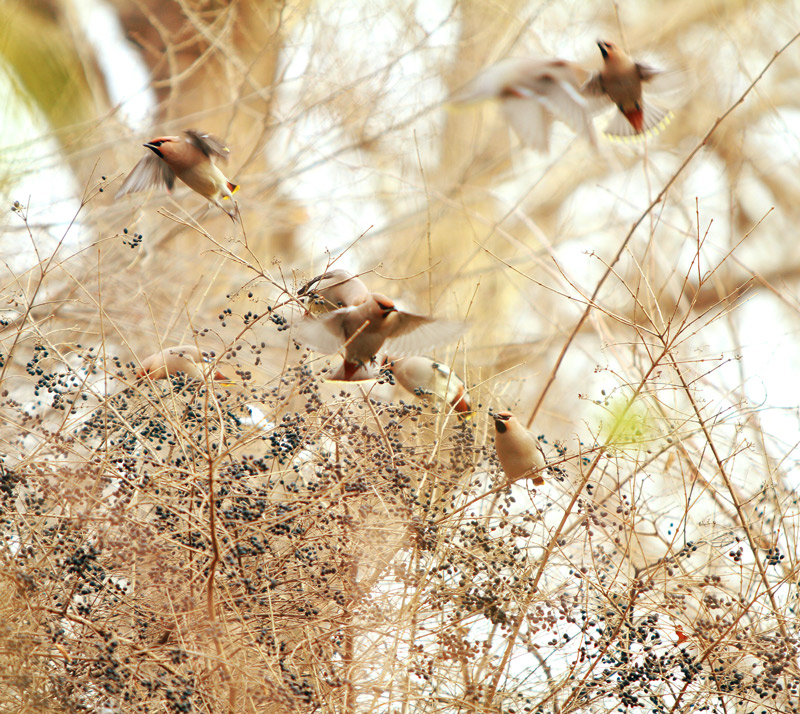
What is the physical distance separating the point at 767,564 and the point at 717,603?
0.17 meters

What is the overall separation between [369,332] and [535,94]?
3.16 feet

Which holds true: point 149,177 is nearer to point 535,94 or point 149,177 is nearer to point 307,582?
point 535,94

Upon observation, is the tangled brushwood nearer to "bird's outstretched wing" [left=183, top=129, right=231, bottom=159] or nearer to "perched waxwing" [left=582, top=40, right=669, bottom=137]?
"bird's outstretched wing" [left=183, top=129, right=231, bottom=159]

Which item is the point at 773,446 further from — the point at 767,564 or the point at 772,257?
the point at 772,257

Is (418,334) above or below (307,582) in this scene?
above

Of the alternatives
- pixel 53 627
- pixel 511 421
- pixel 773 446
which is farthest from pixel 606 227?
pixel 53 627

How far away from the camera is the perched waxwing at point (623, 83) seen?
2549mm

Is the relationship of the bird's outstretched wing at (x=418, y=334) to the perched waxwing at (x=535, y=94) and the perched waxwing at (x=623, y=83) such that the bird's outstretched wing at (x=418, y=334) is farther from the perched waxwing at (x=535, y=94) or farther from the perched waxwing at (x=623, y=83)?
the perched waxwing at (x=623, y=83)

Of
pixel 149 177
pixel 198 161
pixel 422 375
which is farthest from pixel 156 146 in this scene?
Answer: pixel 422 375

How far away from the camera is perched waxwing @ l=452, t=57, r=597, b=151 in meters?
2.55

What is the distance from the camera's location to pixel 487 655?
1797mm

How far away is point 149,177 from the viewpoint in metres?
2.56

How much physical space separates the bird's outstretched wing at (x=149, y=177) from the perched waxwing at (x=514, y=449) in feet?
3.74

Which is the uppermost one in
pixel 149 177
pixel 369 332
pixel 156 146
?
pixel 149 177
